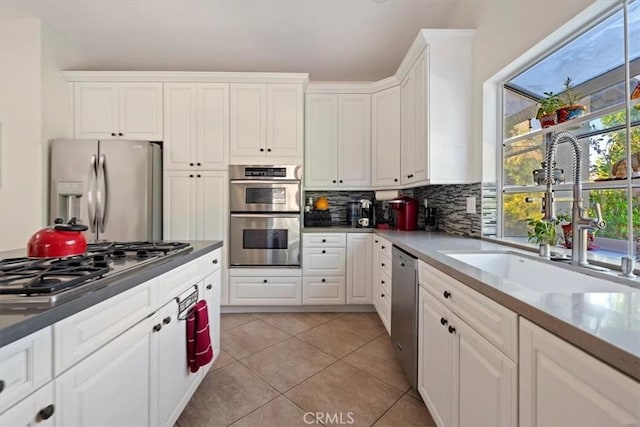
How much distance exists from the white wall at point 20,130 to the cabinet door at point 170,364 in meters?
2.32

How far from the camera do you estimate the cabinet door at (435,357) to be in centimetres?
121

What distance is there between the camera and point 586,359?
1.86ft

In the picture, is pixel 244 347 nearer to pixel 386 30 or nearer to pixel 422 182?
pixel 422 182

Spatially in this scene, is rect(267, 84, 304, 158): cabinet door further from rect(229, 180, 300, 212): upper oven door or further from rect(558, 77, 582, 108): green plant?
rect(558, 77, 582, 108): green plant

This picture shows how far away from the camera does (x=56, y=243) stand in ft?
3.58

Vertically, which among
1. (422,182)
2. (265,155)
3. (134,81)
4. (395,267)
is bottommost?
(395,267)

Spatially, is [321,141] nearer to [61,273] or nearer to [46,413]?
[61,273]

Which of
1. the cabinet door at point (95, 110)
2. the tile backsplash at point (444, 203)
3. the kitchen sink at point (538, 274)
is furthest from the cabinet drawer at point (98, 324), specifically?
the cabinet door at point (95, 110)

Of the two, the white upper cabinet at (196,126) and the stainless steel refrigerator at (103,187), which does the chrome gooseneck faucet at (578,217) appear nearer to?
the white upper cabinet at (196,126)

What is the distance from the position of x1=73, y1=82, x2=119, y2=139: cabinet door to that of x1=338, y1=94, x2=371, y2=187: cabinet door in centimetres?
232

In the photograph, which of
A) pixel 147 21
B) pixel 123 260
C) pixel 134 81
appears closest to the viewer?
pixel 123 260

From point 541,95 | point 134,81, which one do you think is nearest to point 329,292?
point 541,95

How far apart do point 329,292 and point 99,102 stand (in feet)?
9.93

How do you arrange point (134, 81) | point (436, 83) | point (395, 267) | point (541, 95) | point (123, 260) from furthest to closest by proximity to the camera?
point (134, 81)
point (436, 83)
point (395, 267)
point (541, 95)
point (123, 260)
